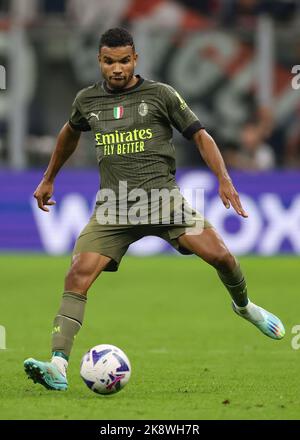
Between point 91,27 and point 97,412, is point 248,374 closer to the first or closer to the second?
point 97,412

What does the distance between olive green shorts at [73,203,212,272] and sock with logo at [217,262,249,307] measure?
36cm

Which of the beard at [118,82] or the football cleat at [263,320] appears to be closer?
the beard at [118,82]

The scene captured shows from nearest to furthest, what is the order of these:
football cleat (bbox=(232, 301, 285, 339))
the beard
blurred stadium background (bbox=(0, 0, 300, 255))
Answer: the beard, football cleat (bbox=(232, 301, 285, 339)), blurred stadium background (bbox=(0, 0, 300, 255))

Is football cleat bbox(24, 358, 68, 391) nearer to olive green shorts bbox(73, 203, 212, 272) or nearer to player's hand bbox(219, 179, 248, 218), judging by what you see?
olive green shorts bbox(73, 203, 212, 272)

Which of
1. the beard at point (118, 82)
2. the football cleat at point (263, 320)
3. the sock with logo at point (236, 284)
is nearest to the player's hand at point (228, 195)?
the sock with logo at point (236, 284)

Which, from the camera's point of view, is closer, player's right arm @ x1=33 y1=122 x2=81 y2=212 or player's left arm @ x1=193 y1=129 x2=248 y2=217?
player's left arm @ x1=193 y1=129 x2=248 y2=217

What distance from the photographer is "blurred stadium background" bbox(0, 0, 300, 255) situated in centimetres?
2136

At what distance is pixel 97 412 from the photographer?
688cm

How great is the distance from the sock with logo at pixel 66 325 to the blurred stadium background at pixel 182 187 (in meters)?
0.27

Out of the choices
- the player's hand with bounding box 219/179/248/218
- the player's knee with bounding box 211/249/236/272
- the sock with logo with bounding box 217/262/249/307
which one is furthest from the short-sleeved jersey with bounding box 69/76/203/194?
the sock with logo with bounding box 217/262/249/307

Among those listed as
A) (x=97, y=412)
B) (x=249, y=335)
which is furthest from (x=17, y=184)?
(x=97, y=412)

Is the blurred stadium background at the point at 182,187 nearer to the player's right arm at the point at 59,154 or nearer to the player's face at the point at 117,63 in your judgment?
the player's right arm at the point at 59,154

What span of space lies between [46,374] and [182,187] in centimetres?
1111

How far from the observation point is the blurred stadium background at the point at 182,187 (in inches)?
318
